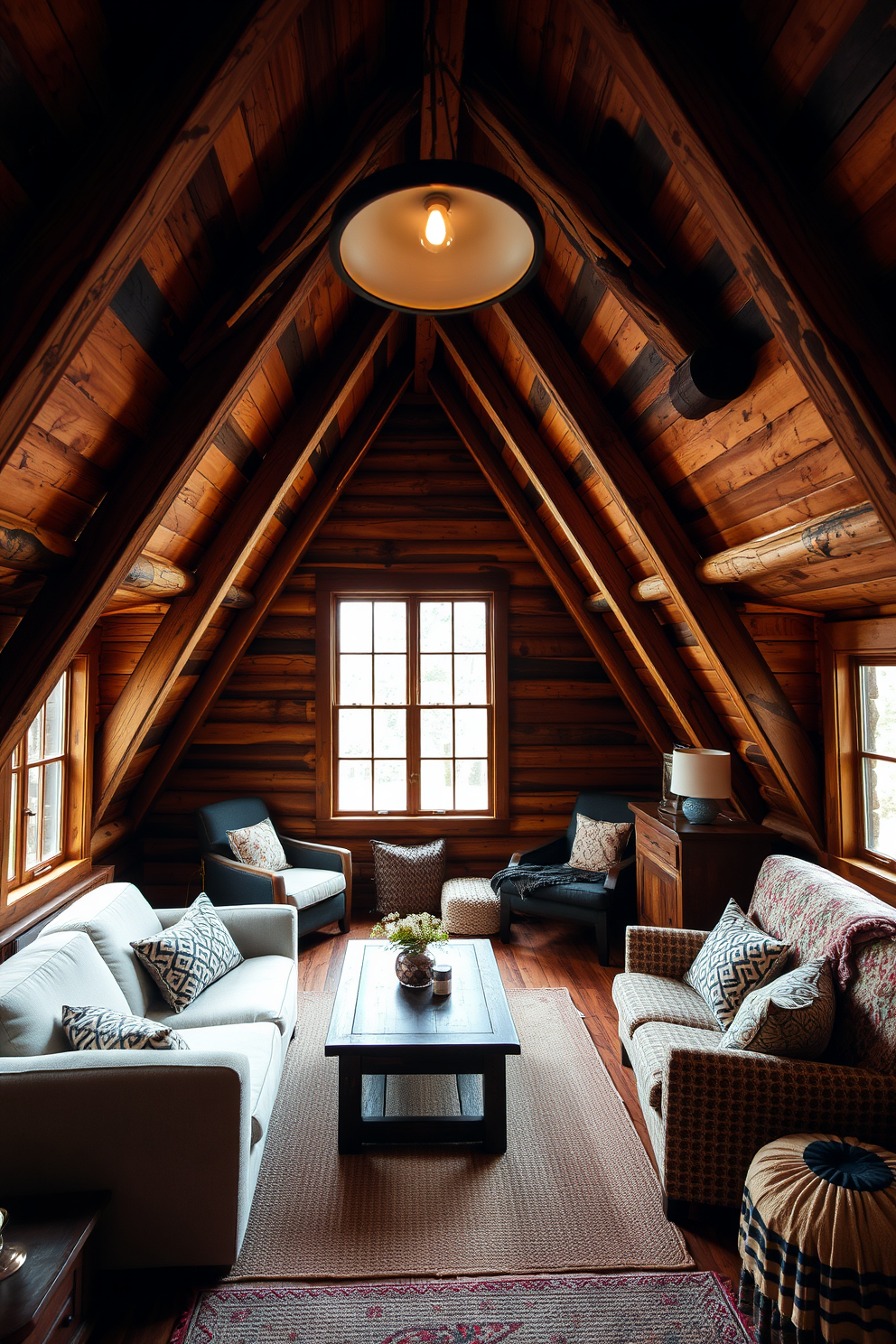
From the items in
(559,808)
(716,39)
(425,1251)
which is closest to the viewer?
(716,39)

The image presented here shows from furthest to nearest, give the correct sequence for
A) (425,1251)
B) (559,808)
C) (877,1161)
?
(559,808)
(425,1251)
(877,1161)

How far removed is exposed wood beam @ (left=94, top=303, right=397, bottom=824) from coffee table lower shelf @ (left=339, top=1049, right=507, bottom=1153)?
229 centimetres

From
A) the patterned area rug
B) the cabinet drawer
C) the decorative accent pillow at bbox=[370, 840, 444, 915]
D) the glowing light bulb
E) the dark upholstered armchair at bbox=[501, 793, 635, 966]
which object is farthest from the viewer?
the decorative accent pillow at bbox=[370, 840, 444, 915]

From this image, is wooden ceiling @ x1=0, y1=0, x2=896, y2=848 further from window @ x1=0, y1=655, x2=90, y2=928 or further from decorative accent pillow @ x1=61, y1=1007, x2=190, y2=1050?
decorative accent pillow @ x1=61, y1=1007, x2=190, y2=1050

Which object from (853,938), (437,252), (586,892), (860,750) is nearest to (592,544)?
(860,750)

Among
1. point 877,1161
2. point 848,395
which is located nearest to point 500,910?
point 877,1161

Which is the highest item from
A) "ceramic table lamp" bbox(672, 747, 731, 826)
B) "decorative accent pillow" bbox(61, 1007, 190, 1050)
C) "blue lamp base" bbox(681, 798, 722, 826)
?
"ceramic table lamp" bbox(672, 747, 731, 826)

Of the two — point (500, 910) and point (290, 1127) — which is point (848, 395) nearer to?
point (290, 1127)

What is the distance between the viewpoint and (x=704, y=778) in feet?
12.5

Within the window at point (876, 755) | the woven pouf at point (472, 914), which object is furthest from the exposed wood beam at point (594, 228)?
the woven pouf at point (472, 914)

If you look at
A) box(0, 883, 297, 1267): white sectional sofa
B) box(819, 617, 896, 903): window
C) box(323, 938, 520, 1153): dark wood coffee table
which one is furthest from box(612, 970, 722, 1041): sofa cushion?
box(0, 883, 297, 1267): white sectional sofa

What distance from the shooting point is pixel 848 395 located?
1.80 metres

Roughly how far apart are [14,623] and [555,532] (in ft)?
11.2

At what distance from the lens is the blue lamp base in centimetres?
389
